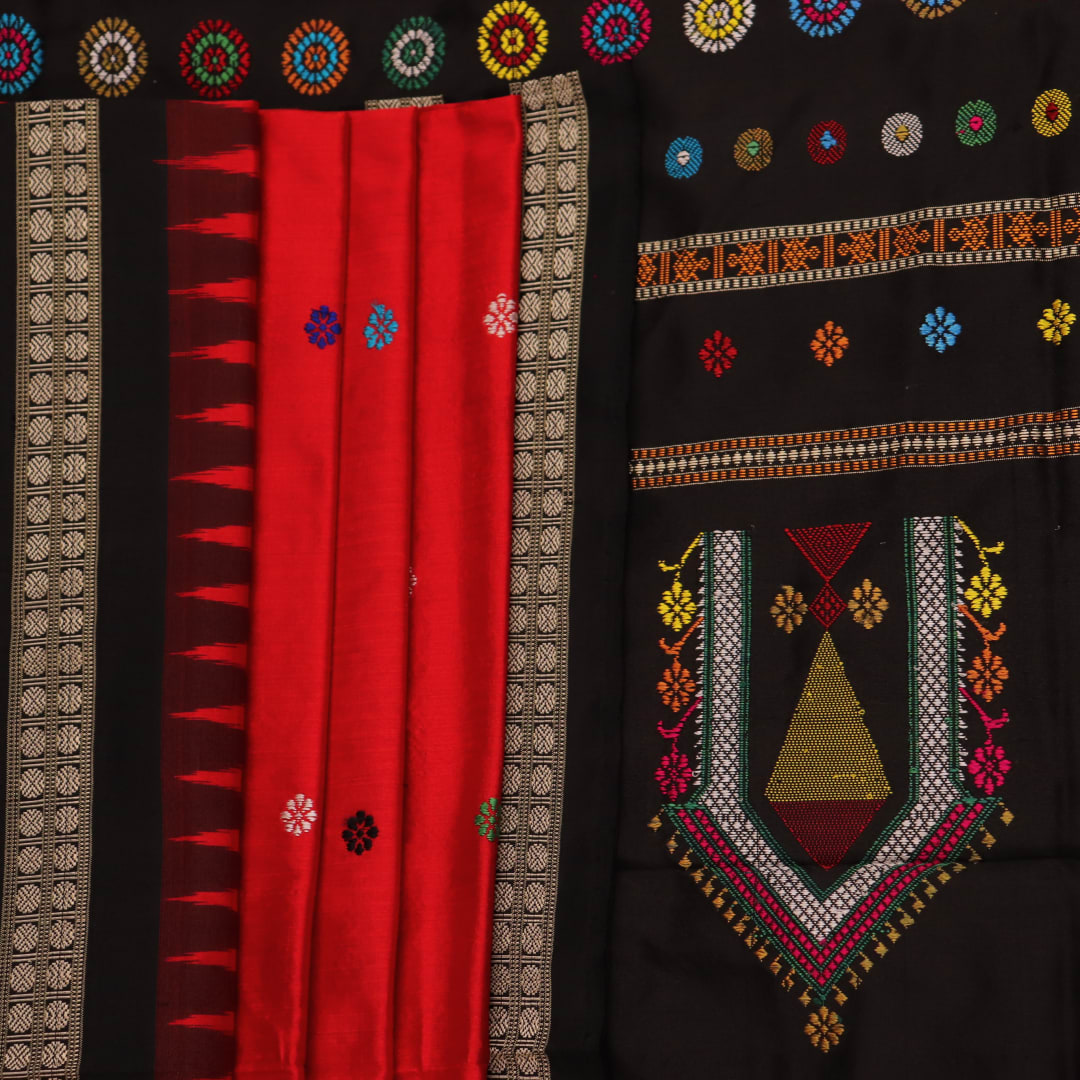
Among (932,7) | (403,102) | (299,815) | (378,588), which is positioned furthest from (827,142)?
(299,815)

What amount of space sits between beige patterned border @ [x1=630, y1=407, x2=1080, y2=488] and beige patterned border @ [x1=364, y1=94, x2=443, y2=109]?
499 millimetres

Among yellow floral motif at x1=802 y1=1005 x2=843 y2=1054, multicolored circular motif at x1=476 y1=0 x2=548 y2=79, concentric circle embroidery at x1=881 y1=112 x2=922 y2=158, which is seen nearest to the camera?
yellow floral motif at x1=802 y1=1005 x2=843 y2=1054

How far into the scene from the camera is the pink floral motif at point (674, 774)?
4.23 ft

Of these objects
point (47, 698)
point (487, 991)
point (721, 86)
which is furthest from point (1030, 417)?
point (47, 698)

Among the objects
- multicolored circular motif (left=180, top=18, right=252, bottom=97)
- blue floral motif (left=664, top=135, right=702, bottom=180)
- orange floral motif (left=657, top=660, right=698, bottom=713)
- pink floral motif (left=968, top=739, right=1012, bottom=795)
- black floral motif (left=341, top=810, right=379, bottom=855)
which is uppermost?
multicolored circular motif (left=180, top=18, right=252, bottom=97)

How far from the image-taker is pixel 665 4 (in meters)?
1.40

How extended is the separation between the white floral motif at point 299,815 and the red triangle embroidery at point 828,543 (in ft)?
2.00

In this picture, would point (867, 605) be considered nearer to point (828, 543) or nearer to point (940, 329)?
point (828, 543)

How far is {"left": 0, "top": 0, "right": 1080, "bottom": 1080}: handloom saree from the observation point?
1.23m

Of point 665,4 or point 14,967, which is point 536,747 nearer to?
point 14,967

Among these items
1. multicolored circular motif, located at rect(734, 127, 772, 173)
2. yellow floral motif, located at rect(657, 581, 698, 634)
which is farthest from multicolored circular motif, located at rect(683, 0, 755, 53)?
yellow floral motif, located at rect(657, 581, 698, 634)

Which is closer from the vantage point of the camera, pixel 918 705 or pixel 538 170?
pixel 918 705

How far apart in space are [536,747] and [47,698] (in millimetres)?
535

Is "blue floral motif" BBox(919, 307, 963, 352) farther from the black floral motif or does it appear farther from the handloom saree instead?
the black floral motif
